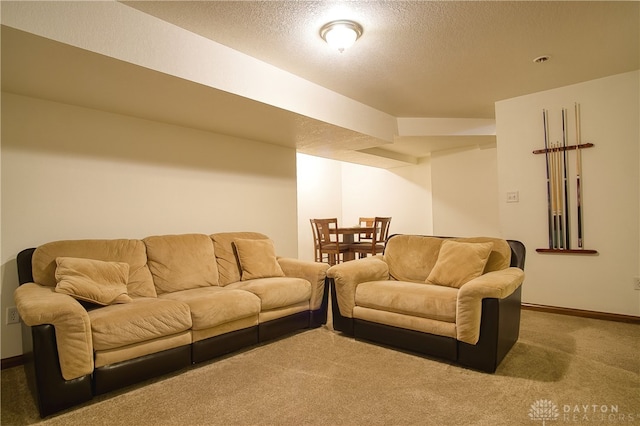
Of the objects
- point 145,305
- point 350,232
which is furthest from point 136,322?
point 350,232

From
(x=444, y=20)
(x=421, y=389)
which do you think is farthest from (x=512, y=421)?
(x=444, y=20)

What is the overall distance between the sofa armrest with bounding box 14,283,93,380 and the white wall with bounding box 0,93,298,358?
3.07ft

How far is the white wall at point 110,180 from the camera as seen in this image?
2.48m

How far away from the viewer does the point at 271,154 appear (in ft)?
14.3

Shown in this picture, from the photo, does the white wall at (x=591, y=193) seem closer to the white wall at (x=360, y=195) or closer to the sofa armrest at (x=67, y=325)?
the white wall at (x=360, y=195)

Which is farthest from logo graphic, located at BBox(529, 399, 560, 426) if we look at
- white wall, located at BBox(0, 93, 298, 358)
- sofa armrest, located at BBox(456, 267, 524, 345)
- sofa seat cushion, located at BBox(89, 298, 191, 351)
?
white wall, located at BBox(0, 93, 298, 358)

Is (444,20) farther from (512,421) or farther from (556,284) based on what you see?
(556,284)

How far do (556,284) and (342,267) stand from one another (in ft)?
7.36

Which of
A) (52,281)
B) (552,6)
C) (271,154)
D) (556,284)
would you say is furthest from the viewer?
(271,154)

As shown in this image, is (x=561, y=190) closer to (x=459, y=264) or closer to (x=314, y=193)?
(x=459, y=264)

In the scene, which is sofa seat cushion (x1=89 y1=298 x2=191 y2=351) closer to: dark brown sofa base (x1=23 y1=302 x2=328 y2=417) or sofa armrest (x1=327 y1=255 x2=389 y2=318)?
dark brown sofa base (x1=23 y1=302 x2=328 y2=417)

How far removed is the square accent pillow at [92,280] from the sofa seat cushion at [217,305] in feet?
1.19

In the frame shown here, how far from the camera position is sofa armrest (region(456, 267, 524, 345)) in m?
2.16

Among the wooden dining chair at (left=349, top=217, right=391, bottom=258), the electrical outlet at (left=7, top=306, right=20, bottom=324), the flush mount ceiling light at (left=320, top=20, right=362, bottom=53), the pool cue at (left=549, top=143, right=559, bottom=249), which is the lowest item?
the electrical outlet at (left=7, top=306, right=20, bottom=324)
